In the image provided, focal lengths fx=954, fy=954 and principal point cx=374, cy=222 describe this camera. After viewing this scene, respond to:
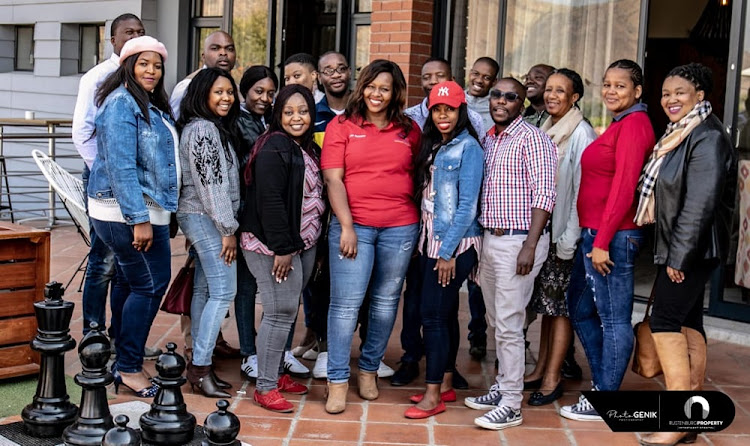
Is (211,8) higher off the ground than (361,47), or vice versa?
(211,8)

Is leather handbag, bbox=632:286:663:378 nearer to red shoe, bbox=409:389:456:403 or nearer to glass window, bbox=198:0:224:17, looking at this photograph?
red shoe, bbox=409:389:456:403

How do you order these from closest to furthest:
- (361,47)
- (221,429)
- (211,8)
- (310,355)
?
(221,429) → (310,355) → (361,47) → (211,8)

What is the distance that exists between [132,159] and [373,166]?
1213 mm

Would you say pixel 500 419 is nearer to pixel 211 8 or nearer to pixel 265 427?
pixel 265 427

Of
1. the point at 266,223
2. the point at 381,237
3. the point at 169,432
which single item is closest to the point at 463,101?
the point at 381,237

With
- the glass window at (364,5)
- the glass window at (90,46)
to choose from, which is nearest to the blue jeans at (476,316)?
the glass window at (364,5)

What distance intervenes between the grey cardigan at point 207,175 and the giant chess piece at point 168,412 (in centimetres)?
140

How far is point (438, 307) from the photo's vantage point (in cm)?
498

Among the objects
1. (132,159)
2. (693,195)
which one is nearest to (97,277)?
(132,159)

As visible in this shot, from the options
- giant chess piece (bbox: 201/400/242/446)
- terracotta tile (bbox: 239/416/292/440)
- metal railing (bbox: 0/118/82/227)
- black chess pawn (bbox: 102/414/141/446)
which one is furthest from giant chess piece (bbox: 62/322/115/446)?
metal railing (bbox: 0/118/82/227)

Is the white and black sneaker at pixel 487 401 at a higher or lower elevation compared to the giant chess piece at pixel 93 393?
lower

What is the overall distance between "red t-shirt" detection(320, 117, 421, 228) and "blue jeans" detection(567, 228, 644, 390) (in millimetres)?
972

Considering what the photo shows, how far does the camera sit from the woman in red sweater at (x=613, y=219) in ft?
15.3

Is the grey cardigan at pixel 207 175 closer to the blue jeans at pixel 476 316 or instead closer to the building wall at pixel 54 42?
the blue jeans at pixel 476 316
